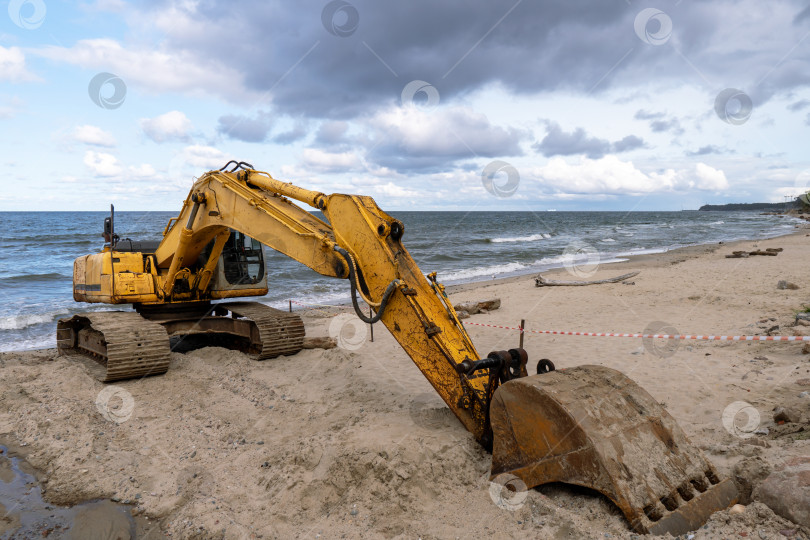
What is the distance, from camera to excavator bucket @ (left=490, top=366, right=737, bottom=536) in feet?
10.7

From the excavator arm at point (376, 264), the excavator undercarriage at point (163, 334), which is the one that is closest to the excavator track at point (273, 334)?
the excavator undercarriage at point (163, 334)

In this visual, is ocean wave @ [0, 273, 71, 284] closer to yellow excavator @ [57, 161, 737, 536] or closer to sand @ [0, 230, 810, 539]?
sand @ [0, 230, 810, 539]

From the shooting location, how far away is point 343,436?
5.10 meters

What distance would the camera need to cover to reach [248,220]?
6.73 metres

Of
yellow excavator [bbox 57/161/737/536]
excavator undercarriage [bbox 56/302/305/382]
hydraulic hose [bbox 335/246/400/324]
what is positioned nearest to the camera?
yellow excavator [bbox 57/161/737/536]

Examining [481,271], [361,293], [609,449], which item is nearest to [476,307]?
[361,293]

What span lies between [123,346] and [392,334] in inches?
184

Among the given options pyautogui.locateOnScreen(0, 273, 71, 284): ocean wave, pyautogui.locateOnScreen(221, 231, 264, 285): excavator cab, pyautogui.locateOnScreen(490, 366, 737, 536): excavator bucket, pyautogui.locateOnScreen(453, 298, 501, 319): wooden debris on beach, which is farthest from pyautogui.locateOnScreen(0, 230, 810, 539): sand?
pyautogui.locateOnScreen(0, 273, 71, 284): ocean wave

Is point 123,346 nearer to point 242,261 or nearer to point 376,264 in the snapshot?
A: point 242,261

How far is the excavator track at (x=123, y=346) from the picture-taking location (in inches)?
295

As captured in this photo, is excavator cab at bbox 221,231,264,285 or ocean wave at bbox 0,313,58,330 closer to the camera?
excavator cab at bbox 221,231,264,285

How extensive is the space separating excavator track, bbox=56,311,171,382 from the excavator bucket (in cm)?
587

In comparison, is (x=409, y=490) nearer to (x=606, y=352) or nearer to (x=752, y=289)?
(x=606, y=352)

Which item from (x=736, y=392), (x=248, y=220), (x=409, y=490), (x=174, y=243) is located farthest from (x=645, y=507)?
(x=174, y=243)
